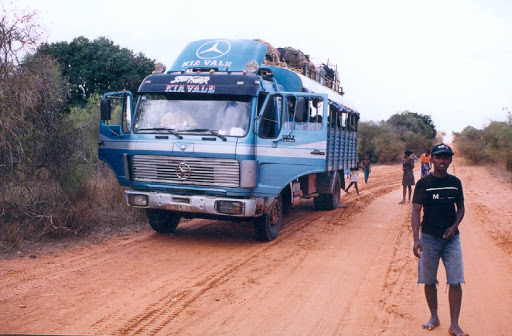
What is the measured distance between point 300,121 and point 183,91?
2021mm

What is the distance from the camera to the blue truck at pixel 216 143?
25.4ft

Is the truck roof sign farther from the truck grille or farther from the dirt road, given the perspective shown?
the dirt road

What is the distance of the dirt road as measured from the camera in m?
4.70

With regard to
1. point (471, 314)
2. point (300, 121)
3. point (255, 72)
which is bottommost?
point (471, 314)

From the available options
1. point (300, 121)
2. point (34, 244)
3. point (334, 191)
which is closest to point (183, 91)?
point (300, 121)

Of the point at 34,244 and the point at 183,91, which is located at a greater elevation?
the point at 183,91

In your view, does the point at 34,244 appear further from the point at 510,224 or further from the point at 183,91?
the point at 510,224

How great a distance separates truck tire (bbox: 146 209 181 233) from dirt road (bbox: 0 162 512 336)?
26 centimetres

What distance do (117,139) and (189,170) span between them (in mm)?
1580

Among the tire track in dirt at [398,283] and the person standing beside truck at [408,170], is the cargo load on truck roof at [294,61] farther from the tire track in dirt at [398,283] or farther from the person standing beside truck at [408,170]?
the tire track in dirt at [398,283]

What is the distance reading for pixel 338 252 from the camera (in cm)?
791

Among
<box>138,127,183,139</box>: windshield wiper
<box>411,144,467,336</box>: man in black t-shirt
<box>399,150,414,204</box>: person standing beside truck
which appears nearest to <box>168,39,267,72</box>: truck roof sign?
<box>138,127,183,139</box>: windshield wiper

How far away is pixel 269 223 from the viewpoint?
27.8ft

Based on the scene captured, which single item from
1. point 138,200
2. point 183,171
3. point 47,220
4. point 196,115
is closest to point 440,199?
point 183,171
